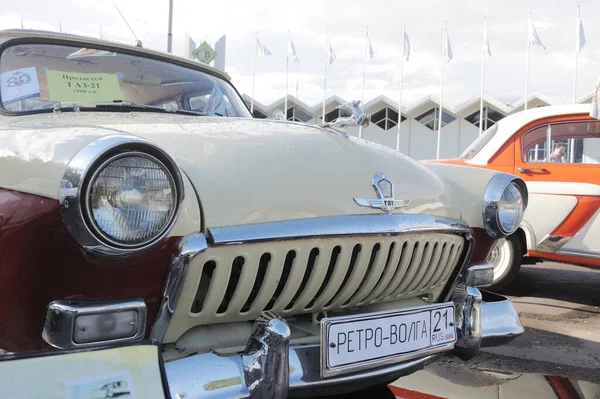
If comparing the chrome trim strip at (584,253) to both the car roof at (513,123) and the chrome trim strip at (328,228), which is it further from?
the chrome trim strip at (328,228)

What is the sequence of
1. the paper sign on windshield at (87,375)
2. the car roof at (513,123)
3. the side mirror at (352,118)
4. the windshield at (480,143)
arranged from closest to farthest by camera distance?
the paper sign on windshield at (87,375), the side mirror at (352,118), the car roof at (513,123), the windshield at (480,143)

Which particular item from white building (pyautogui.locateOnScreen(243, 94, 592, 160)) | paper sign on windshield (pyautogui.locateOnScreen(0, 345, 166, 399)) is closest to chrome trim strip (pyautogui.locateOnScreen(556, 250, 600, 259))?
paper sign on windshield (pyautogui.locateOnScreen(0, 345, 166, 399))

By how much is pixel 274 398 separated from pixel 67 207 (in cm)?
75

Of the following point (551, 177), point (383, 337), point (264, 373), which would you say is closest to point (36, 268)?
point (264, 373)

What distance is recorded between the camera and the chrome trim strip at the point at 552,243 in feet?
14.9

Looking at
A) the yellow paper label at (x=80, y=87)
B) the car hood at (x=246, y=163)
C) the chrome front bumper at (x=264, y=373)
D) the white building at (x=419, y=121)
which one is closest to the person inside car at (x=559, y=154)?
the car hood at (x=246, y=163)

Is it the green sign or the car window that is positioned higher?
the green sign

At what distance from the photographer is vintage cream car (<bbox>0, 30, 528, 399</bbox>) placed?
4.42ft

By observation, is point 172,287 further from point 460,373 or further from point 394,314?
point 460,373

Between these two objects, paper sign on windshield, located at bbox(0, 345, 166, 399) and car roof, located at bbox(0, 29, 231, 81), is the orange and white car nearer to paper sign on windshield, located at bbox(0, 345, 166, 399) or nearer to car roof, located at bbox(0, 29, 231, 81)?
car roof, located at bbox(0, 29, 231, 81)

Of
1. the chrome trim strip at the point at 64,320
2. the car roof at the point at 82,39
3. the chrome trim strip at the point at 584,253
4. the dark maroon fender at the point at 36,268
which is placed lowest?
the chrome trim strip at the point at 584,253

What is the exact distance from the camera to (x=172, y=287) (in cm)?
147

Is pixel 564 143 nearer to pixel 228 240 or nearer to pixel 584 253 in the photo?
pixel 584 253

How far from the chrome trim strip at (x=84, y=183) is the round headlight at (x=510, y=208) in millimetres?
1580
